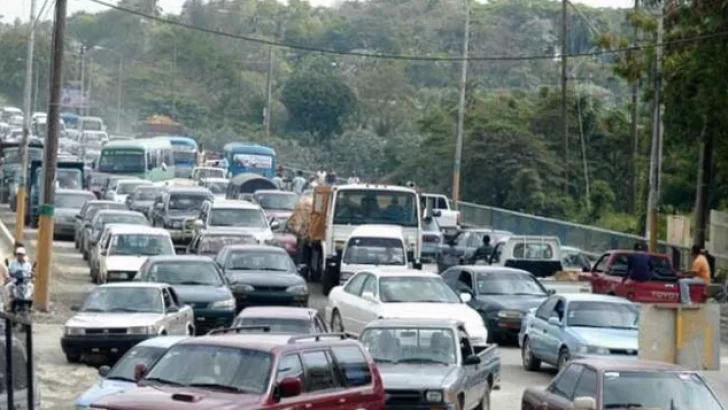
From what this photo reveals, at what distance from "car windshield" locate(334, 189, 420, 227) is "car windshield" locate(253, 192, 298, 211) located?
14.4m

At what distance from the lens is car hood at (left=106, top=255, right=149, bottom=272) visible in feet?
127

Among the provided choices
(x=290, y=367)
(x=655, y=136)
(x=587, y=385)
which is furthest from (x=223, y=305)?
(x=655, y=136)

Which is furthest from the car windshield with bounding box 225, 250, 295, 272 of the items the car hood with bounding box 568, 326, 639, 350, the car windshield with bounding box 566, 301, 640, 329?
the car hood with bounding box 568, 326, 639, 350

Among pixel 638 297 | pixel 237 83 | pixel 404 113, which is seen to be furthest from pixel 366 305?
pixel 237 83

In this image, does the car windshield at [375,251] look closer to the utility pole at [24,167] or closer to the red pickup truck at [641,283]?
the red pickup truck at [641,283]

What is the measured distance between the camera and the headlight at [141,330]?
89.8ft

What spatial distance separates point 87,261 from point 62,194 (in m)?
9.86

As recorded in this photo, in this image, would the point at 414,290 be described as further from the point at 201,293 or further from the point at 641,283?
the point at 641,283

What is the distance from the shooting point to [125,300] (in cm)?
2877

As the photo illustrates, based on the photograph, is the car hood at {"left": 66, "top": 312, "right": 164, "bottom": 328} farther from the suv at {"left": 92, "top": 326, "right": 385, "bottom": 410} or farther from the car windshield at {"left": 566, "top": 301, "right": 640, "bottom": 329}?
the suv at {"left": 92, "top": 326, "right": 385, "bottom": 410}

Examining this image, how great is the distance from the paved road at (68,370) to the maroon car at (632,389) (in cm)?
694

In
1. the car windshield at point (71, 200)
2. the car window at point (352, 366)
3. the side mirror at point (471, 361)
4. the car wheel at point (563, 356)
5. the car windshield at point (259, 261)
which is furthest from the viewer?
the car windshield at point (71, 200)

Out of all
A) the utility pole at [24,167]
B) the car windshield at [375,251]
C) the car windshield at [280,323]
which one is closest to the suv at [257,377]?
the car windshield at [280,323]

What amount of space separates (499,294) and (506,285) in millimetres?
413
